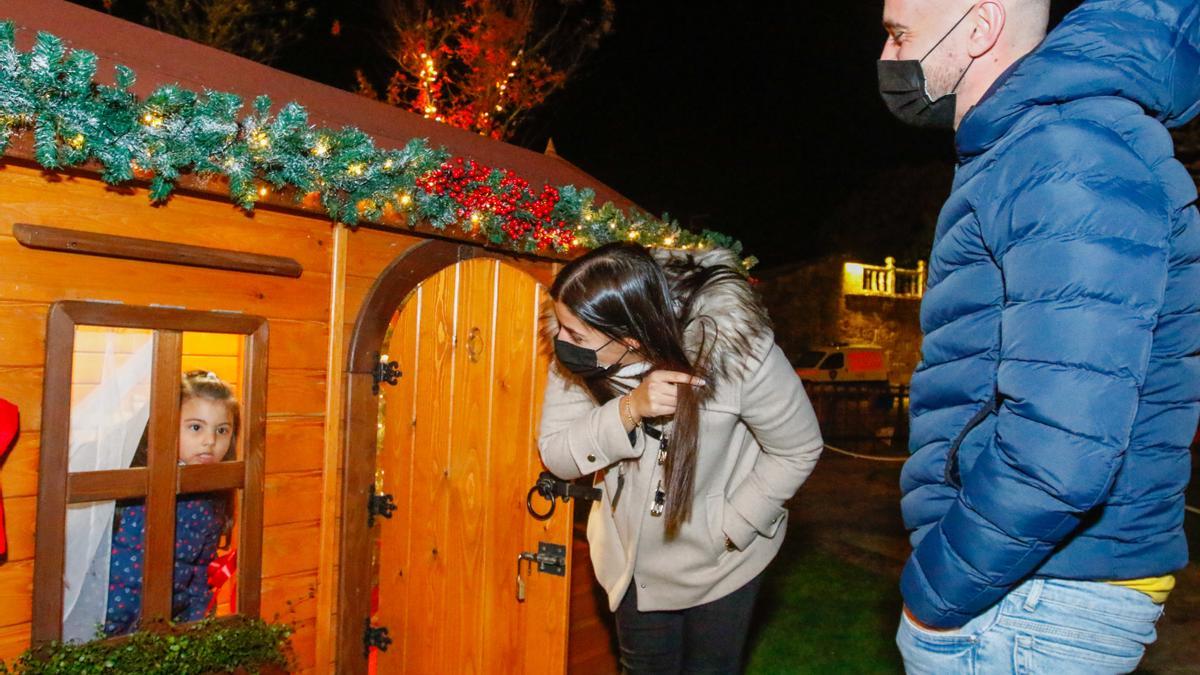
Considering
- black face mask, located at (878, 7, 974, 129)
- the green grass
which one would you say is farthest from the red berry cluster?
the green grass

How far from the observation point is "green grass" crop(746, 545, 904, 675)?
211 inches

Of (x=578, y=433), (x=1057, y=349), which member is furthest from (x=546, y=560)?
(x=1057, y=349)

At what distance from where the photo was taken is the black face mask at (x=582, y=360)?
8.64 ft

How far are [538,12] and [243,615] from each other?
17.0 metres

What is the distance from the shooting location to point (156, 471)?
2.83m

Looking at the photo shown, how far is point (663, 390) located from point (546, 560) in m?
1.44

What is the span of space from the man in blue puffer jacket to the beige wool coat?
0.90 m

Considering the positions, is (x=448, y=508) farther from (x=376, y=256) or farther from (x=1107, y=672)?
(x=1107, y=672)

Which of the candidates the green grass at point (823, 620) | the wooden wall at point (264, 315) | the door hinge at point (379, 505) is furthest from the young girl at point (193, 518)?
the green grass at point (823, 620)

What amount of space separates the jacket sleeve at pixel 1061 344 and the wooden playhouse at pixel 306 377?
2401 millimetres

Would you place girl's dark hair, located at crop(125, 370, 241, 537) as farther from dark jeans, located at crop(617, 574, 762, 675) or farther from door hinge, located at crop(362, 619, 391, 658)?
dark jeans, located at crop(617, 574, 762, 675)

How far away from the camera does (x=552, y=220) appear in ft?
12.8

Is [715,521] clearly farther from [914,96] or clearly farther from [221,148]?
[221,148]

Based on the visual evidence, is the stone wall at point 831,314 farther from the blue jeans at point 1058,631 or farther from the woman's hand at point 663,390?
the blue jeans at point 1058,631
